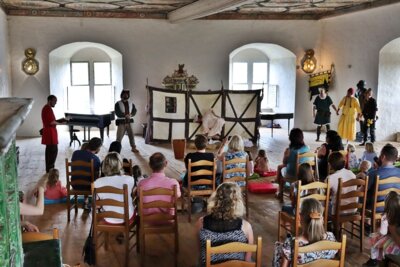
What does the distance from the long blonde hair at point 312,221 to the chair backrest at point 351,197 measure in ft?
5.00

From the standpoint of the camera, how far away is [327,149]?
709 centimetres

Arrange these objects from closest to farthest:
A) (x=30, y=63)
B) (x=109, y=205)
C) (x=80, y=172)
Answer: (x=109, y=205), (x=80, y=172), (x=30, y=63)

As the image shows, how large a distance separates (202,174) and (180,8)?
781 centimetres

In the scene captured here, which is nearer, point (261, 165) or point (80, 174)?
point (80, 174)

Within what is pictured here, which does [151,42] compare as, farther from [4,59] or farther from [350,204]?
[350,204]

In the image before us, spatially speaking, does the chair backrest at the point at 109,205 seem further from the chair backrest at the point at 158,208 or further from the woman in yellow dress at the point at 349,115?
the woman in yellow dress at the point at 349,115

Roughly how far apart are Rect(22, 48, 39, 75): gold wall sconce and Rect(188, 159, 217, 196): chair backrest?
871cm

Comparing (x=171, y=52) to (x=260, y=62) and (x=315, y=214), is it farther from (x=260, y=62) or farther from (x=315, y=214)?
(x=315, y=214)

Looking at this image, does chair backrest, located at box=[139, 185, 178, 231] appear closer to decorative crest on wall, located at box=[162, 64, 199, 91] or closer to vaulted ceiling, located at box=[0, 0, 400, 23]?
vaulted ceiling, located at box=[0, 0, 400, 23]

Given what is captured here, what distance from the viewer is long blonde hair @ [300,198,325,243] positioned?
3.36m

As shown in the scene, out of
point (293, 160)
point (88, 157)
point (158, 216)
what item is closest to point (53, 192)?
point (88, 157)

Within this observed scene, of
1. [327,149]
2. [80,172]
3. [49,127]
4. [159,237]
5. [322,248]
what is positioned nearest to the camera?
[322,248]

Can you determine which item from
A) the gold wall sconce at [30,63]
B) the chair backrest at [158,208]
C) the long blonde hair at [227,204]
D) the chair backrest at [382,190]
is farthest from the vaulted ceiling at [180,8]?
the long blonde hair at [227,204]

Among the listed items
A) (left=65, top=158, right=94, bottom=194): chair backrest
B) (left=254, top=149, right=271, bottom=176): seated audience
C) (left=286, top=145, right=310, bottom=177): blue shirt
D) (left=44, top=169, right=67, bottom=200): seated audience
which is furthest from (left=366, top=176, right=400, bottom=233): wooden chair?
(left=44, top=169, right=67, bottom=200): seated audience
